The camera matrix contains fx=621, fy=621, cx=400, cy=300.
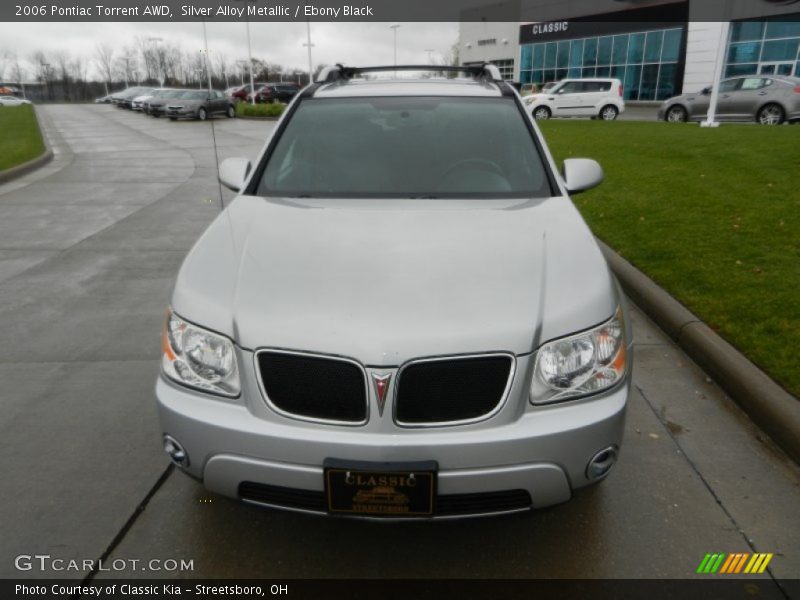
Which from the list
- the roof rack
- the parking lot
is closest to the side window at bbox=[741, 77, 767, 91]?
the parking lot

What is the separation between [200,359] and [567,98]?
24.0 meters

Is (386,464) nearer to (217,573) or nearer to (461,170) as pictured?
(217,573)

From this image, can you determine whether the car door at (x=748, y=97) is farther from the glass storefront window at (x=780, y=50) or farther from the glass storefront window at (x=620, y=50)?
the glass storefront window at (x=620, y=50)

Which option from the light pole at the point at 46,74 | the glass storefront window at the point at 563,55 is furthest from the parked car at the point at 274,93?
the light pole at the point at 46,74

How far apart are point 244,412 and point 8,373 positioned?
266cm

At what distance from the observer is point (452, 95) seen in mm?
3752

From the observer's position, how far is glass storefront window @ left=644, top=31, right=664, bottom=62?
3781cm

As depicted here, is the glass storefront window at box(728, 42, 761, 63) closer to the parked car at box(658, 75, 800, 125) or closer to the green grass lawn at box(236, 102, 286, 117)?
the parked car at box(658, 75, 800, 125)

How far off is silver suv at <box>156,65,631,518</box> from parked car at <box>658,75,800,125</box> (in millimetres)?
18806

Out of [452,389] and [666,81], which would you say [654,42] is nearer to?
[666,81]

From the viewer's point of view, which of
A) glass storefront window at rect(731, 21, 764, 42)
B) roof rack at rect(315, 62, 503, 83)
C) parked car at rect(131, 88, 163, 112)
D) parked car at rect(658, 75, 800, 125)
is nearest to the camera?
roof rack at rect(315, 62, 503, 83)

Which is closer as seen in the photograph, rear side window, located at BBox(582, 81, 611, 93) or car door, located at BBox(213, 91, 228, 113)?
rear side window, located at BBox(582, 81, 611, 93)

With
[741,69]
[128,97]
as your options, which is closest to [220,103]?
[128,97]

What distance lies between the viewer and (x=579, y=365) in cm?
215
